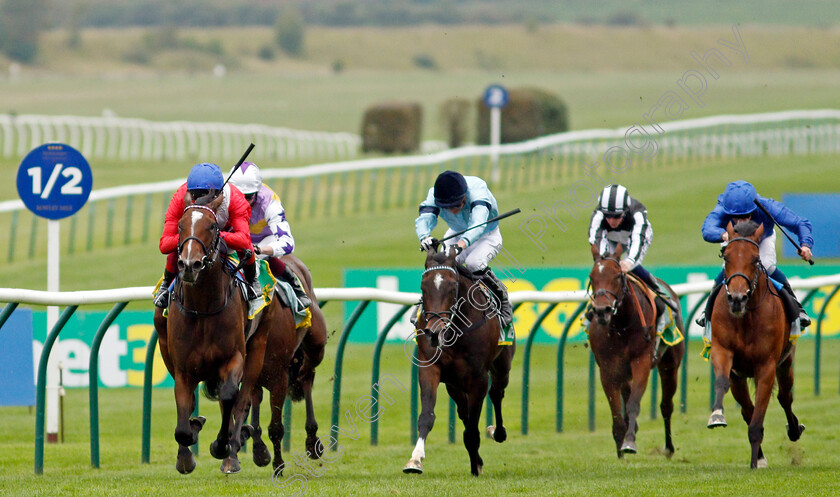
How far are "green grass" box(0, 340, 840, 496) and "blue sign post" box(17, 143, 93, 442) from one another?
47 cm

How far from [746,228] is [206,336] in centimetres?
320

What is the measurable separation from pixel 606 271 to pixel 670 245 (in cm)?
1150

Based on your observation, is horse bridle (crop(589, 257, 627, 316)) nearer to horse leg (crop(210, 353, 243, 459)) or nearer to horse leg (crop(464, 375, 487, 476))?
horse leg (crop(464, 375, 487, 476))

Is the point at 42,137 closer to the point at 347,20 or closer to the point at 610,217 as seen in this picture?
the point at 610,217

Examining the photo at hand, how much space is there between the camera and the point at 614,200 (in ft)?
28.1

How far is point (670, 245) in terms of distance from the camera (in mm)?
19344

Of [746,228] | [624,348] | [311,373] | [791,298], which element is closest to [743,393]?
[791,298]

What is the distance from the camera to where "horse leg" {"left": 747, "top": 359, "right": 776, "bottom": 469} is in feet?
25.3

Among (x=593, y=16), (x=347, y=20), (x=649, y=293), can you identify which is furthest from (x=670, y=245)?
(x=593, y=16)

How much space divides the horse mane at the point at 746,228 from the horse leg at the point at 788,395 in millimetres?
1088

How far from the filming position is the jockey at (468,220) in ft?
25.4

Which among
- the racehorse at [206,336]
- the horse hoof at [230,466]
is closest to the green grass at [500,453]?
the horse hoof at [230,466]

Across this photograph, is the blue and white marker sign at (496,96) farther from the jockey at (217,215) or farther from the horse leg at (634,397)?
the jockey at (217,215)

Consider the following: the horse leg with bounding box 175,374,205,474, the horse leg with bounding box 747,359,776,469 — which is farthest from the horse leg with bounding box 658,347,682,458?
the horse leg with bounding box 175,374,205,474
